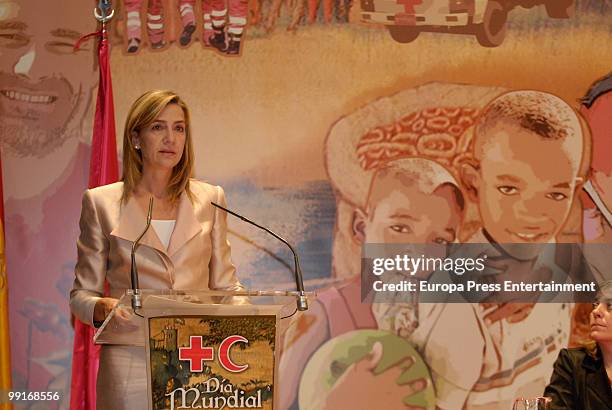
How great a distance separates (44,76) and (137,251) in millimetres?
2100

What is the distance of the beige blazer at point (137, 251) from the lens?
2.63 metres

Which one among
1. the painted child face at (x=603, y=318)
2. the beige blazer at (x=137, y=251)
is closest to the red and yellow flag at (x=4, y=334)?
the beige blazer at (x=137, y=251)

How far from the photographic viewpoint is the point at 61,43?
14.5 ft

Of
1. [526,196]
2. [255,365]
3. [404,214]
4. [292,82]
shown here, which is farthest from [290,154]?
[255,365]

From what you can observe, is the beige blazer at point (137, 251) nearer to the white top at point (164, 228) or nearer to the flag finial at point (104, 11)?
the white top at point (164, 228)

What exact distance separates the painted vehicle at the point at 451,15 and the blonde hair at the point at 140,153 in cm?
192

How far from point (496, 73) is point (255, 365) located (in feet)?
9.06

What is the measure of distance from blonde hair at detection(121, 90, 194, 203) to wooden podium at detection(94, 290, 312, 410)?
663 mm

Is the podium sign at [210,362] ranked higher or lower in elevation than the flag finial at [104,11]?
lower

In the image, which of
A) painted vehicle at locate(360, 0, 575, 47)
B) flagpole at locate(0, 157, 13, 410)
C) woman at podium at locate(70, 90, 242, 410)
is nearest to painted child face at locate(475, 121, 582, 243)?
painted vehicle at locate(360, 0, 575, 47)

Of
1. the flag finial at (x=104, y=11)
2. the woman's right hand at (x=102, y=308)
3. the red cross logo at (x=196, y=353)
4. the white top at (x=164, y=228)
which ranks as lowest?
the woman's right hand at (x=102, y=308)

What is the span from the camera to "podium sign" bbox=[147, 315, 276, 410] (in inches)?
82.0

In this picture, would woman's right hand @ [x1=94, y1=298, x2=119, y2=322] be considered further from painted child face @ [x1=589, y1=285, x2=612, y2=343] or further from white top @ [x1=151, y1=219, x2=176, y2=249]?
painted child face @ [x1=589, y1=285, x2=612, y2=343]

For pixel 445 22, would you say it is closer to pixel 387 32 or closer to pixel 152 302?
pixel 387 32
